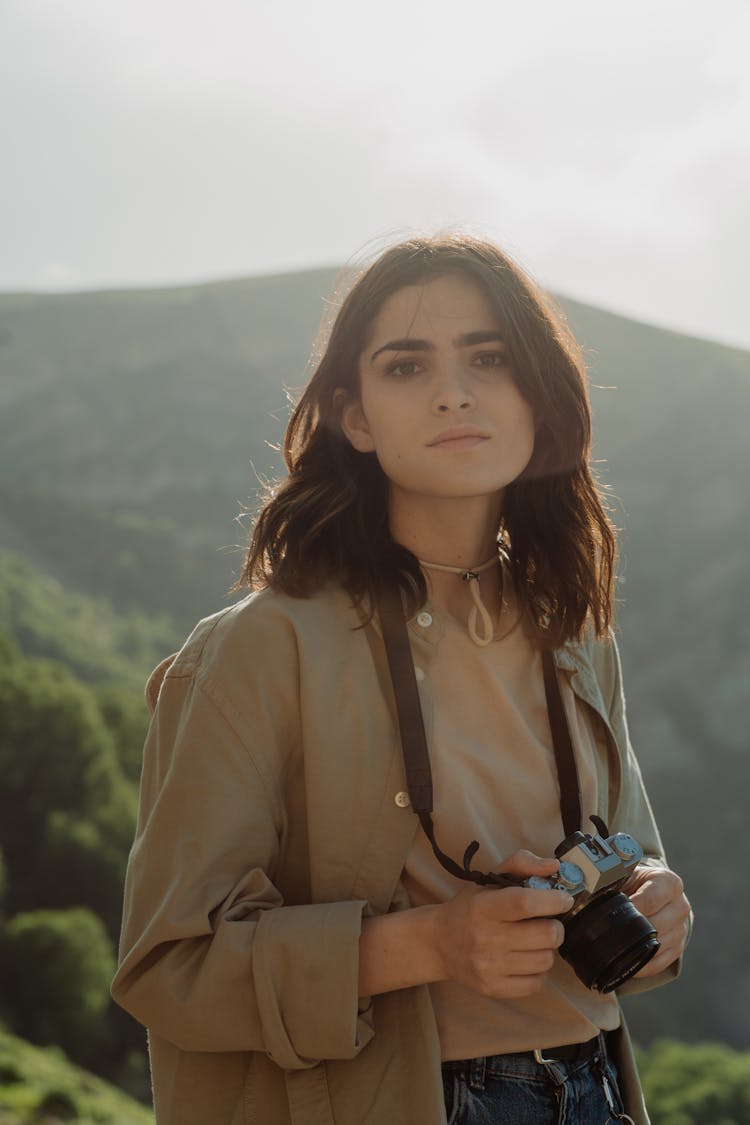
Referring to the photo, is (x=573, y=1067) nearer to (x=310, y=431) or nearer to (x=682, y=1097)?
(x=310, y=431)

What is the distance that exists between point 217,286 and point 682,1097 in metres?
88.5

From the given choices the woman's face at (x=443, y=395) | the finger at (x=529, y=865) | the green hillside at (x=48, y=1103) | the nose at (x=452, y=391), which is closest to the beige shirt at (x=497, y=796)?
the finger at (x=529, y=865)

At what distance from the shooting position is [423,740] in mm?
1828

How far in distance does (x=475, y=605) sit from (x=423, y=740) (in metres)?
0.41

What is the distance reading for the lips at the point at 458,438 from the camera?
2.03m

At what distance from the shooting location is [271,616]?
191 centimetres

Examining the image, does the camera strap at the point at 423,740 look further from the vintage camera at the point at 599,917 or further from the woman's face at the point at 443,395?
the woman's face at the point at 443,395

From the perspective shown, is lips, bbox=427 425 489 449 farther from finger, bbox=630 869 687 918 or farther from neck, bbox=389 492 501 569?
finger, bbox=630 869 687 918

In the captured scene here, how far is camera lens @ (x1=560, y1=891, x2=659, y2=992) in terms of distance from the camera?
1677 millimetres

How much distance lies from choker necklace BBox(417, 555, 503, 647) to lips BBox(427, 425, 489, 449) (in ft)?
0.81

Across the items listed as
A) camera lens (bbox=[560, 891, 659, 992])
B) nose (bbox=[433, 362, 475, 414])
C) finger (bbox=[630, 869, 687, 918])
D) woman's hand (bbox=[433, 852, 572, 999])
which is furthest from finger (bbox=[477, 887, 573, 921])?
nose (bbox=[433, 362, 475, 414])

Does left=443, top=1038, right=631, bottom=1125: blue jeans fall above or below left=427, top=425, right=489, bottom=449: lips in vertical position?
below

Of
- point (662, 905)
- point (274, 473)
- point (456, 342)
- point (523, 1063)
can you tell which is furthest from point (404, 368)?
point (274, 473)

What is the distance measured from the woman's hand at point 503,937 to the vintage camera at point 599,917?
0.05 m
